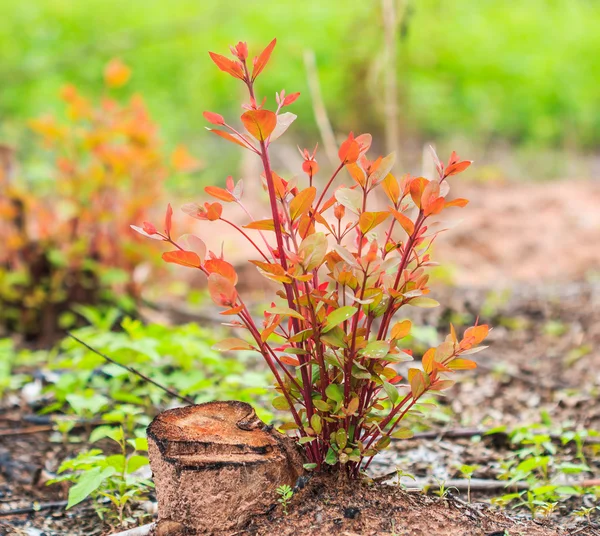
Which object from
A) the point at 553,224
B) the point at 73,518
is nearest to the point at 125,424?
the point at 73,518

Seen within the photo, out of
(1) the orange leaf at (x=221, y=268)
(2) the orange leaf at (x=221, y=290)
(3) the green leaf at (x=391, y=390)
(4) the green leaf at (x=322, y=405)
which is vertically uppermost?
(1) the orange leaf at (x=221, y=268)

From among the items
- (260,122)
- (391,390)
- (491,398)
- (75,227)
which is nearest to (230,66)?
(260,122)

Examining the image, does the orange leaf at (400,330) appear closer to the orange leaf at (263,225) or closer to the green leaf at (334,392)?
the green leaf at (334,392)

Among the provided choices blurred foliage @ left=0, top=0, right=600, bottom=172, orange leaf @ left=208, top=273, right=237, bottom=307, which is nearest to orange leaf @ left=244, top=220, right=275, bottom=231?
orange leaf @ left=208, top=273, right=237, bottom=307

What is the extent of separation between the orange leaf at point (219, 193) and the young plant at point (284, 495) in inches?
23.0

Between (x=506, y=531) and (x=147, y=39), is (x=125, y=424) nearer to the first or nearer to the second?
(x=506, y=531)

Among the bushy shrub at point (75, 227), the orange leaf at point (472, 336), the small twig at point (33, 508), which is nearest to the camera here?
the orange leaf at point (472, 336)

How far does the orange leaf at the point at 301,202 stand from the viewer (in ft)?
4.47

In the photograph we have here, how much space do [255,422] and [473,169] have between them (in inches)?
276

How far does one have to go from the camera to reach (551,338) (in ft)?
12.2

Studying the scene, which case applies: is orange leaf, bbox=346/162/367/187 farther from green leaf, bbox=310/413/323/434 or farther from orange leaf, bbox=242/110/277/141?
green leaf, bbox=310/413/323/434

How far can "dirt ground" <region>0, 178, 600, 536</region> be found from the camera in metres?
1.44

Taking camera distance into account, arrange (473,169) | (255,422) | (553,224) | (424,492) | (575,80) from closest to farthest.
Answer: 1. (255,422)
2. (424,492)
3. (553,224)
4. (473,169)
5. (575,80)

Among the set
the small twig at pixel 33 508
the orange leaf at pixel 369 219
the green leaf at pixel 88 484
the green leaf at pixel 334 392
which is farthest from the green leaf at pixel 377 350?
the small twig at pixel 33 508
